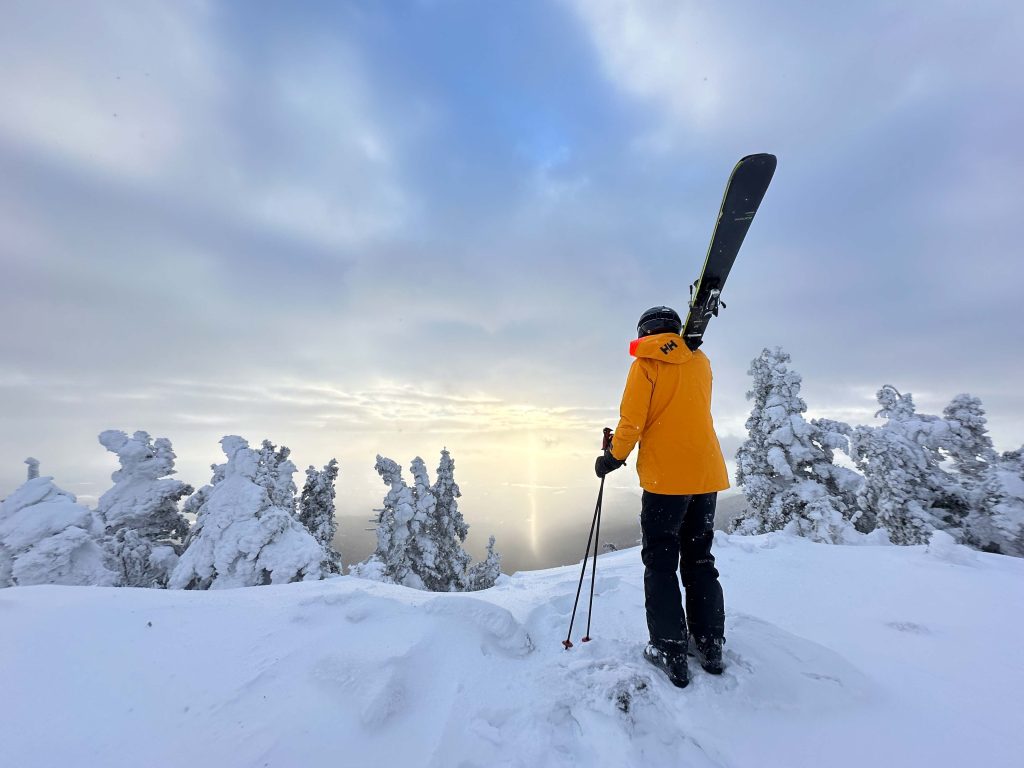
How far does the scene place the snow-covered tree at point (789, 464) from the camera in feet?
61.1

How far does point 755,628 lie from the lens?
3.51 metres

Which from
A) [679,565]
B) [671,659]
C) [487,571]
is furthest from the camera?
[487,571]

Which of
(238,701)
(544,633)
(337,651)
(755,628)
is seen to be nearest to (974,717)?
(755,628)

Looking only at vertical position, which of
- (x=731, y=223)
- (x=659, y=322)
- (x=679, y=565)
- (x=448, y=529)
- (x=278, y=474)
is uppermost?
(x=731, y=223)

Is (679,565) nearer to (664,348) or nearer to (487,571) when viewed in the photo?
(664,348)

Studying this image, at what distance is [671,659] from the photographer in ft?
9.32

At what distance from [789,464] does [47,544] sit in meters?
32.2

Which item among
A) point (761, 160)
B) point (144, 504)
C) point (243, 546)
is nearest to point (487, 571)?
point (243, 546)

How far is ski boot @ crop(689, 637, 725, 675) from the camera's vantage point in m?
2.87

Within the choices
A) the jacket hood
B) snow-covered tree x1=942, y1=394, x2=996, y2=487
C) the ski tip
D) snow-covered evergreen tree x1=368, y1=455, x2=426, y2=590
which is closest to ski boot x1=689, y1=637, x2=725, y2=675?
the jacket hood

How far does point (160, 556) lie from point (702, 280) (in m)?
28.2

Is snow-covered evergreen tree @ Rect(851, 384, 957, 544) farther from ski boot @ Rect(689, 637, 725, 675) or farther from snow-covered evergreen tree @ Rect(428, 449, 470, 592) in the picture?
snow-covered evergreen tree @ Rect(428, 449, 470, 592)

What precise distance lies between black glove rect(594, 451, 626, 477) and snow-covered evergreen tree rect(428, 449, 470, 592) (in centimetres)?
2736

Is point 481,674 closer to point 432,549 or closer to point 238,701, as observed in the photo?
point 238,701
